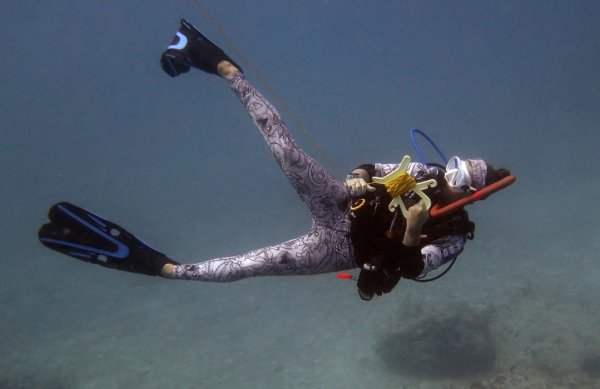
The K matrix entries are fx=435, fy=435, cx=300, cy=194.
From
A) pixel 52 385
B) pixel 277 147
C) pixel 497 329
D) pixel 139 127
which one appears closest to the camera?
pixel 277 147

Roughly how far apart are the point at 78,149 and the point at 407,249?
384 ft

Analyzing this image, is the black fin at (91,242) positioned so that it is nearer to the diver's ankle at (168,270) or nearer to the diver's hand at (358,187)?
the diver's ankle at (168,270)

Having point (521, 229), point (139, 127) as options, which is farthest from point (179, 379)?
point (139, 127)

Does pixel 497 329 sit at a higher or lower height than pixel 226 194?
lower

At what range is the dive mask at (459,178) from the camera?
391cm

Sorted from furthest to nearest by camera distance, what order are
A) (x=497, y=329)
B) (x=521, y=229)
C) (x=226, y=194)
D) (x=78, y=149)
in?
(x=78, y=149), (x=226, y=194), (x=521, y=229), (x=497, y=329)

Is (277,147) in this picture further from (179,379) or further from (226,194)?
(226,194)

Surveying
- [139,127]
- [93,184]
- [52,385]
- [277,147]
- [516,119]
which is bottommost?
[277,147]

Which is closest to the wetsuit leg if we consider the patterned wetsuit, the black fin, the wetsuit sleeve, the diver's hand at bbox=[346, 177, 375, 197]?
the patterned wetsuit

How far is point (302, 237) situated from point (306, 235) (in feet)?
0.14

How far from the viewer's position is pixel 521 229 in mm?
18859

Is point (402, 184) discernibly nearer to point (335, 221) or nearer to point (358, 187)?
point (358, 187)

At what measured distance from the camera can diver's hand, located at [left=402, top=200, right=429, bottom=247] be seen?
128 inches

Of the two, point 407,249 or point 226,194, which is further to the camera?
→ point 226,194
